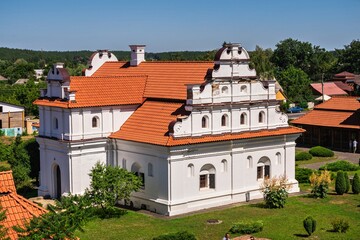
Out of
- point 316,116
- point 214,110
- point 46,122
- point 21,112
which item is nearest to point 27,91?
point 21,112

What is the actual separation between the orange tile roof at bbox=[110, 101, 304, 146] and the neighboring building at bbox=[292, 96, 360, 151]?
58.0 feet

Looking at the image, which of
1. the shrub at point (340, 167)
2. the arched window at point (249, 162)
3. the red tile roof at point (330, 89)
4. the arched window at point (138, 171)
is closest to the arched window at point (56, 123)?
the arched window at point (138, 171)

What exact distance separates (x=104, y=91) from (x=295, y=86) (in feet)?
215

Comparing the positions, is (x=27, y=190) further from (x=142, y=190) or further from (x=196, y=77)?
(x=196, y=77)

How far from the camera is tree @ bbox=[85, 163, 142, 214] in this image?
115 ft

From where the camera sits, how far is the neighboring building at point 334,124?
187 feet

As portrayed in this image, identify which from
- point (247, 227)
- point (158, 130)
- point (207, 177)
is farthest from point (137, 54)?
point (247, 227)

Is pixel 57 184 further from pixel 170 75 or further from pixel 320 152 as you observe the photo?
pixel 320 152

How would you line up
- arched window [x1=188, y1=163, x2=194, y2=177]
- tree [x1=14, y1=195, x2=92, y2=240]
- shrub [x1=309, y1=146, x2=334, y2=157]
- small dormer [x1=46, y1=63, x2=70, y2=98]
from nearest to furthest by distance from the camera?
tree [x1=14, y1=195, x2=92, y2=240] → arched window [x1=188, y1=163, x2=194, y2=177] → small dormer [x1=46, y1=63, x2=70, y2=98] → shrub [x1=309, y1=146, x2=334, y2=157]

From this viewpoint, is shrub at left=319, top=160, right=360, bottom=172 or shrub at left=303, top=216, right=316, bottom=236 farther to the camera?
shrub at left=319, top=160, right=360, bottom=172

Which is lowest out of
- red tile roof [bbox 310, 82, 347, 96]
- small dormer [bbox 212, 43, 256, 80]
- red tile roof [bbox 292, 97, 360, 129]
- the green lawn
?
the green lawn

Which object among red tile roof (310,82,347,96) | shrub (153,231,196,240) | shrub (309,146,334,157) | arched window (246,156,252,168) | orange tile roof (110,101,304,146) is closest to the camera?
shrub (153,231,196,240)

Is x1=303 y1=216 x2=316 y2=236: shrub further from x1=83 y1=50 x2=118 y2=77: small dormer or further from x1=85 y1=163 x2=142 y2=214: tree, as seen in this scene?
x1=83 y1=50 x2=118 y2=77: small dormer

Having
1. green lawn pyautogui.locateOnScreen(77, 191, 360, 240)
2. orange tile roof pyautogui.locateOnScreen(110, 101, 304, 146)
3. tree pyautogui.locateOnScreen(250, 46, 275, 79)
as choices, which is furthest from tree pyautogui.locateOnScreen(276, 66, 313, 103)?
green lawn pyautogui.locateOnScreen(77, 191, 360, 240)
